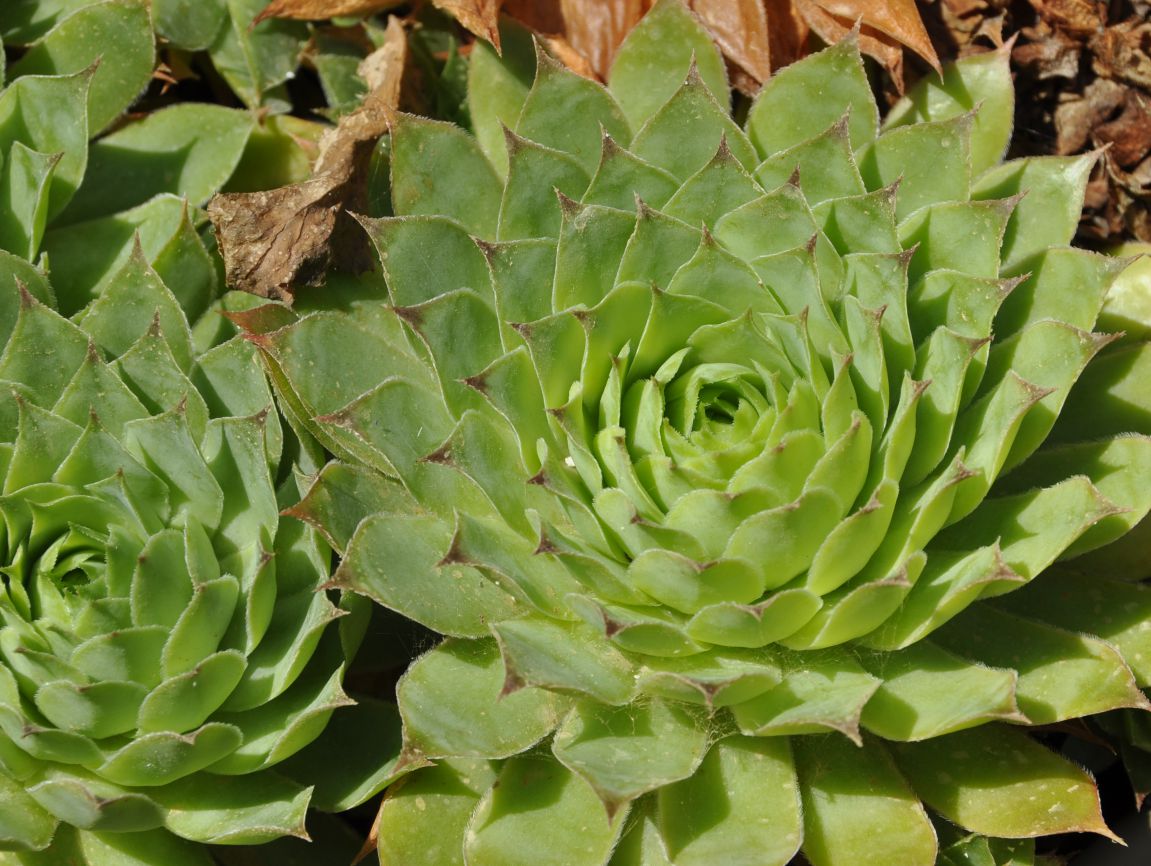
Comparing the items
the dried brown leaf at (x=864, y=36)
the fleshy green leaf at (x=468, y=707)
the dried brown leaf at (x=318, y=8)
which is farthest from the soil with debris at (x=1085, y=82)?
the fleshy green leaf at (x=468, y=707)

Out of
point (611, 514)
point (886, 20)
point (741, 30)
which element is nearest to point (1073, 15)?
point (886, 20)

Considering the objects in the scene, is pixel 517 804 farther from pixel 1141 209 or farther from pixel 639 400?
pixel 1141 209

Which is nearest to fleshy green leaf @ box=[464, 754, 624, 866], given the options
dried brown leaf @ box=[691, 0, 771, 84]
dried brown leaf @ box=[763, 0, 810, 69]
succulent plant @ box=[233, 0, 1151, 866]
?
succulent plant @ box=[233, 0, 1151, 866]

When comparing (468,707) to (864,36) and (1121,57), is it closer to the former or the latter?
(864,36)

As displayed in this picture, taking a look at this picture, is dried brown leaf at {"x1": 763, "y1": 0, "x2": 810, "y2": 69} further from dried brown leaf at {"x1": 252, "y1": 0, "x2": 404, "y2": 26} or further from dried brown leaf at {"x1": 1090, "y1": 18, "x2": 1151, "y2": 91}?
dried brown leaf at {"x1": 252, "y1": 0, "x2": 404, "y2": 26}

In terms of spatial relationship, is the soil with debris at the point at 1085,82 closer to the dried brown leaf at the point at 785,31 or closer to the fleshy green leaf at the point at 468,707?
the dried brown leaf at the point at 785,31

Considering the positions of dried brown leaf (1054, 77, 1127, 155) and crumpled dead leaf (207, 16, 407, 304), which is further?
dried brown leaf (1054, 77, 1127, 155)
